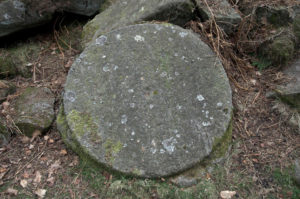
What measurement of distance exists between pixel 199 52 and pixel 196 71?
259mm

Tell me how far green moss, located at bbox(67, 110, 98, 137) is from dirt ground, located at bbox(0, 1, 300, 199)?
32cm

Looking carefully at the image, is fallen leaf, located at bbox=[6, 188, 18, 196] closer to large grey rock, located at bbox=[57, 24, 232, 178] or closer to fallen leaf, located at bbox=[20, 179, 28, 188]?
fallen leaf, located at bbox=[20, 179, 28, 188]

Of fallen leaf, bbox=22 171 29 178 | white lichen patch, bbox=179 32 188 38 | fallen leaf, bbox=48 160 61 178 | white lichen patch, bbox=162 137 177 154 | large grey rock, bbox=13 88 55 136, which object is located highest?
white lichen patch, bbox=179 32 188 38

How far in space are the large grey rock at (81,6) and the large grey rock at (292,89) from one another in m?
2.79

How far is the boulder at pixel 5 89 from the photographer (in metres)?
3.21

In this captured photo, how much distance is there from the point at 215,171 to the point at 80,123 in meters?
1.41

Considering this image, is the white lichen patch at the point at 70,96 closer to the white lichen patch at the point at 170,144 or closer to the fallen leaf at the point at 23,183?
the fallen leaf at the point at 23,183

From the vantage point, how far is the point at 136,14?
344 centimetres

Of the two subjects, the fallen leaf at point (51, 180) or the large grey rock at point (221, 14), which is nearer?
the fallen leaf at point (51, 180)

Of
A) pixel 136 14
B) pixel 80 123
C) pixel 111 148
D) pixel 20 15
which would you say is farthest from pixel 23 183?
pixel 136 14

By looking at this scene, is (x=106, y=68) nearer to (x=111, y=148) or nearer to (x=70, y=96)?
(x=70, y=96)

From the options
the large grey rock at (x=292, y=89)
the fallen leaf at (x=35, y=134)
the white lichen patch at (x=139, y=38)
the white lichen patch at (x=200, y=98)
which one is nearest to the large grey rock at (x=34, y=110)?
the fallen leaf at (x=35, y=134)

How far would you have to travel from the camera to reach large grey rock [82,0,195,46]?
11.0 ft

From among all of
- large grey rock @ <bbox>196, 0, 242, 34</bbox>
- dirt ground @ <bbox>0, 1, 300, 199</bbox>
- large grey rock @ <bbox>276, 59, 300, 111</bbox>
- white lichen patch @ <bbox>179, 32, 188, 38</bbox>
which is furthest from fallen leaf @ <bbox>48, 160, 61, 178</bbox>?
large grey rock @ <bbox>276, 59, 300, 111</bbox>
